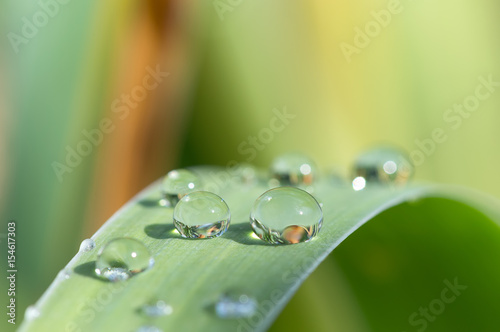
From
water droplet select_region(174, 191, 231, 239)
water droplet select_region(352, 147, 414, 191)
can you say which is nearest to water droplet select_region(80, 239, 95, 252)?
water droplet select_region(174, 191, 231, 239)

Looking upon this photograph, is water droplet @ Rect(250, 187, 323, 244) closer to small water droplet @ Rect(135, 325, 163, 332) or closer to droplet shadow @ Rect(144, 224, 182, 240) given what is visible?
droplet shadow @ Rect(144, 224, 182, 240)

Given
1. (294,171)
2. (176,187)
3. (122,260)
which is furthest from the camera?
(294,171)

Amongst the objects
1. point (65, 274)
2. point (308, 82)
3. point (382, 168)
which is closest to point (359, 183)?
point (382, 168)

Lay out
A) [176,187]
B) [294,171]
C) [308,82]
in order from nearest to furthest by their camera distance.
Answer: [176,187], [294,171], [308,82]

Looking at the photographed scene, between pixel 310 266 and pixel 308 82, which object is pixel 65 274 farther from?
pixel 308 82

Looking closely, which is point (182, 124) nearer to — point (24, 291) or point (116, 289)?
point (24, 291)

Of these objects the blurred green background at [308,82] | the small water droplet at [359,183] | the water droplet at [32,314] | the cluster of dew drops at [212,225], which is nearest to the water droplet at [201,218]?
the cluster of dew drops at [212,225]

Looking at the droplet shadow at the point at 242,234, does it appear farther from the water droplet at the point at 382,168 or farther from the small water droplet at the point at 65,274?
the water droplet at the point at 382,168
